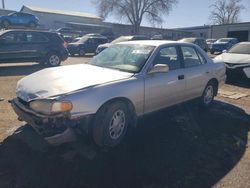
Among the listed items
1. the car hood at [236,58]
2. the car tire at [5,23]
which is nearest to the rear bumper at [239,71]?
the car hood at [236,58]

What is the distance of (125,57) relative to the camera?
186 inches

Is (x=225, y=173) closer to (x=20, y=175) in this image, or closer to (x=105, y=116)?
(x=105, y=116)

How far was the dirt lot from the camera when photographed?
10.6ft

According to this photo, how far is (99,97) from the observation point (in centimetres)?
362

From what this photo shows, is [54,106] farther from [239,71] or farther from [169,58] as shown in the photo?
[239,71]

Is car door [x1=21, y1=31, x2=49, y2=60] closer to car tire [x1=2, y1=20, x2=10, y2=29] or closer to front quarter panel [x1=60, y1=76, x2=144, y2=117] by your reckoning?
front quarter panel [x1=60, y1=76, x2=144, y2=117]

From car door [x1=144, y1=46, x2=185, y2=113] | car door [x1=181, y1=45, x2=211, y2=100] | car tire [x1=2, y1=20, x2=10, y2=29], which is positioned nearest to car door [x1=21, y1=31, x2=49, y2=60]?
car door [x1=181, y1=45, x2=211, y2=100]

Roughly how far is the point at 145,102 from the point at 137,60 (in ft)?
2.34

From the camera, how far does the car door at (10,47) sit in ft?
37.5

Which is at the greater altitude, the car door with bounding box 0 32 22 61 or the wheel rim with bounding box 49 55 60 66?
the car door with bounding box 0 32 22 61

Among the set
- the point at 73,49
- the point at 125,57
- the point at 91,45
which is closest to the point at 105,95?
the point at 125,57

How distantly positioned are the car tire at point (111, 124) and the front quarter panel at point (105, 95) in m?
0.13

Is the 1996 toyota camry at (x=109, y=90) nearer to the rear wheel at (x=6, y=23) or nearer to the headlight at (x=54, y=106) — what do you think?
the headlight at (x=54, y=106)

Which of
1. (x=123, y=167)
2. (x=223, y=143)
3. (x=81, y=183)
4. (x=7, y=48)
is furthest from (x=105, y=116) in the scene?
(x=7, y=48)
